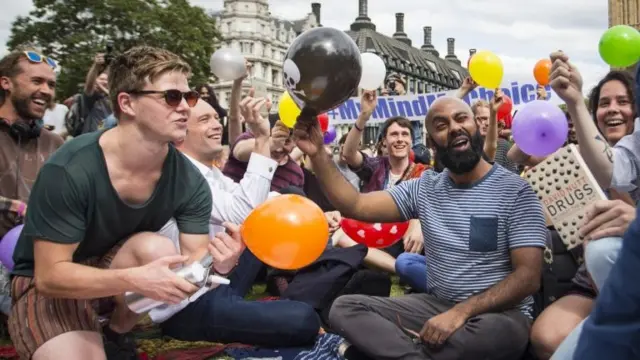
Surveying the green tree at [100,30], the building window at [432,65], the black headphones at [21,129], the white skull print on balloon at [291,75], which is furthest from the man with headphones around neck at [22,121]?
the building window at [432,65]

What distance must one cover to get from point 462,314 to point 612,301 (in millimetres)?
2381

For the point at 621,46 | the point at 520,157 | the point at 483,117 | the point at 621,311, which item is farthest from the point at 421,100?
the point at 621,311

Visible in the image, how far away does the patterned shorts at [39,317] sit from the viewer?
9.46ft

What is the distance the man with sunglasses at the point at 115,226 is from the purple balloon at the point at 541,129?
2781 mm

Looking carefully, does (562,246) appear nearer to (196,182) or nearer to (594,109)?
(594,109)

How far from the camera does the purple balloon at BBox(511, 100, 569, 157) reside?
15.9ft

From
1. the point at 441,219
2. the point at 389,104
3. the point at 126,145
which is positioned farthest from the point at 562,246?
the point at 389,104

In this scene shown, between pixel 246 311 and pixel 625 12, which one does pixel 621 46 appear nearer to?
pixel 246 311

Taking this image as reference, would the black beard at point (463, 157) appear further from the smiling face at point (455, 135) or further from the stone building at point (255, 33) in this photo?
the stone building at point (255, 33)

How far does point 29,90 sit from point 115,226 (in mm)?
1906

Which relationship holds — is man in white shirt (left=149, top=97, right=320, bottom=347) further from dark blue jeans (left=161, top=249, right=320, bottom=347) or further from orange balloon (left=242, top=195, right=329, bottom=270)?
orange balloon (left=242, top=195, right=329, bottom=270)

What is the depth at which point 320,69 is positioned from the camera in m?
3.25

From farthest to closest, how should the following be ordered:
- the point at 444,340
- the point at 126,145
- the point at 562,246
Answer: the point at 562,246 < the point at 444,340 < the point at 126,145

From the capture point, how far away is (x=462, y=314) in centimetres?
A: 334
